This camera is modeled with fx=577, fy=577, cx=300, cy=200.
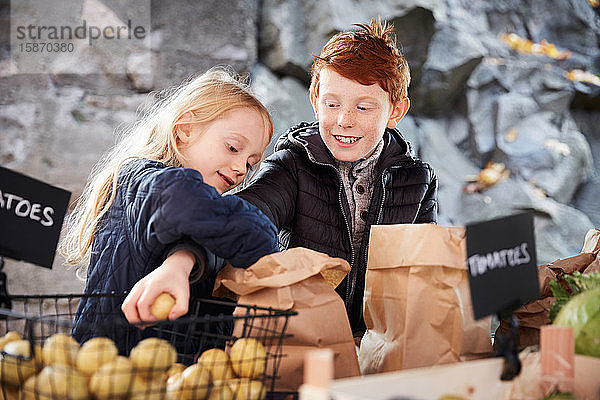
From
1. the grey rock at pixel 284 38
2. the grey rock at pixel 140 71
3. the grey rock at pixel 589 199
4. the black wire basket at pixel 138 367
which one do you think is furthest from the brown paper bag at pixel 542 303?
the grey rock at pixel 589 199

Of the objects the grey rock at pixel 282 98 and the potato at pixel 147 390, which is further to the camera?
the grey rock at pixel 282 98

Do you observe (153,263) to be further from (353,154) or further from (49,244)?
(353,154)

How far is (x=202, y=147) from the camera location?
122 cm

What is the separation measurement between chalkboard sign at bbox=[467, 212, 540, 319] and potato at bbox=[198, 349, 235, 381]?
A: 325mm

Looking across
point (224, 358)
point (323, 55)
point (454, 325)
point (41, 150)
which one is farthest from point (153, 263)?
point (41, 150)

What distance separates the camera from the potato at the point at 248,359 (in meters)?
0.75

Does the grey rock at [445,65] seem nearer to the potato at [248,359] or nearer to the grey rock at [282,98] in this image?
the grey rock at [282,98]

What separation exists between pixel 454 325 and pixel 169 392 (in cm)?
43

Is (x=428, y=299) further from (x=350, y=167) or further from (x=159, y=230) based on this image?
(x=350, y=167)

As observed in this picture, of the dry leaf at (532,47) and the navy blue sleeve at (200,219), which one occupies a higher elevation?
the dry leaf at (532,47)

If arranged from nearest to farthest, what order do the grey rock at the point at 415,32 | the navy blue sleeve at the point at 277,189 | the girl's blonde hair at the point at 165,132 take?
1. the girl's blonde hair at the point at 165,132
2. the navy blue sleeve at the point at 277,189
3. the grey rock at the point at 415,32

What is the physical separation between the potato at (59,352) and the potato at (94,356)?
0.05 ft

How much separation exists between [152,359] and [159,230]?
0.29 meters

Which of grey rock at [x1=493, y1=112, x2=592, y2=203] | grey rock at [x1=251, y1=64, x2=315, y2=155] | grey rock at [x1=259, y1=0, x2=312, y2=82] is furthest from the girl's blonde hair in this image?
grey rock at [x1=493, y1=112, x2=592, y2=203]
